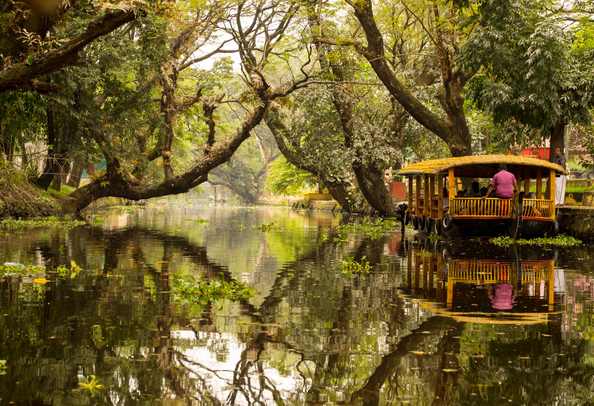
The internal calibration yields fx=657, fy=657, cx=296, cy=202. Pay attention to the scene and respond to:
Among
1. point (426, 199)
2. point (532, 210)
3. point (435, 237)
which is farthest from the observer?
point (426, 199)

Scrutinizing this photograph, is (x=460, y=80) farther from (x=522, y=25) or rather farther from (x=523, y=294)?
(x=523, y=294)

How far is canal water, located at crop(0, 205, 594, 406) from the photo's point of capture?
14.3ft

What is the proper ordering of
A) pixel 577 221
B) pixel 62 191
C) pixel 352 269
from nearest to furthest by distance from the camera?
pixel 352 269 → pixel 577 221 → pixel 62 191

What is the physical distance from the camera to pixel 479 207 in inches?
773

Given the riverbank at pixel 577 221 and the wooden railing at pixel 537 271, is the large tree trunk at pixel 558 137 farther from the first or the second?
the wooden railing at pixel 537 271

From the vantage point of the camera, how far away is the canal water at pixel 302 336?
437cm

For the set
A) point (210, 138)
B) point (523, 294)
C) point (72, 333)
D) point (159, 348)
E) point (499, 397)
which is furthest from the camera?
point (210, 138)

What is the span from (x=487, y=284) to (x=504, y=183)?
33.9ft

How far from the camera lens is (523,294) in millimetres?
8695

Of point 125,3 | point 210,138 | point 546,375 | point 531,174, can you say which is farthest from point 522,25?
point 546,375

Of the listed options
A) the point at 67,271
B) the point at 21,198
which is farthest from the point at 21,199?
the point at 67,271

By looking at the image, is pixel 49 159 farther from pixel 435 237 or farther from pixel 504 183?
pixel 504 183

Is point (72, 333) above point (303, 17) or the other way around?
the other way around

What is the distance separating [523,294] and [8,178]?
19.9m
